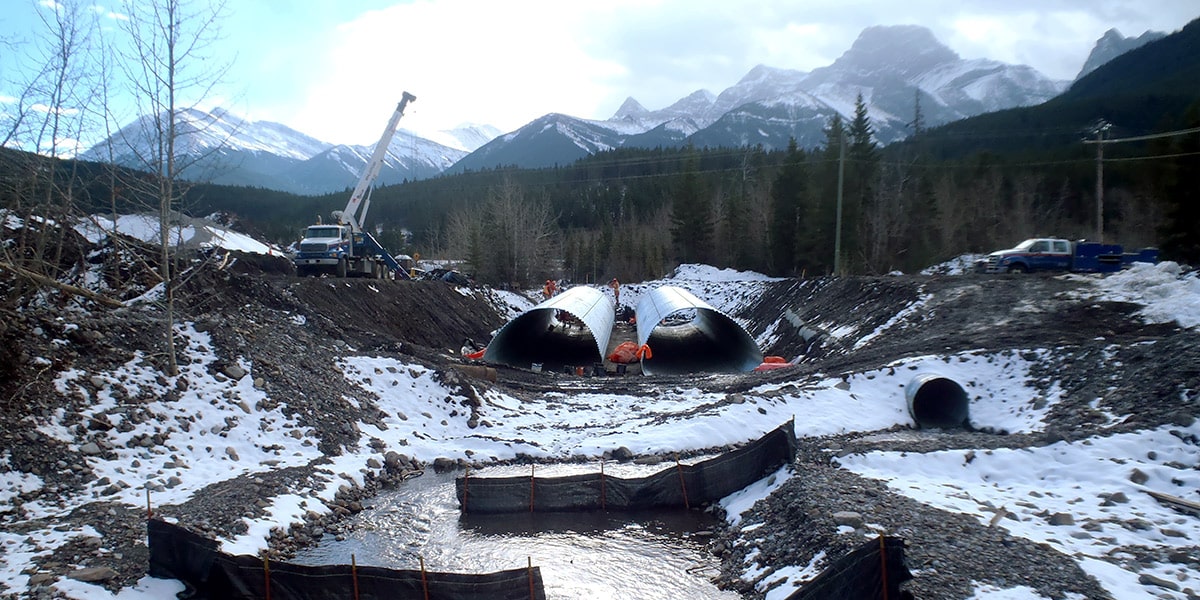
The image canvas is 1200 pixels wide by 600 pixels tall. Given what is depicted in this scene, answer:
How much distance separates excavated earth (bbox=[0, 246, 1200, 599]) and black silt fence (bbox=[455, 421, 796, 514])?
0.76m

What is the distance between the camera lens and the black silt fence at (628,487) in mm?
10156

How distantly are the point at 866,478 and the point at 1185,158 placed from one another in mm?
29698

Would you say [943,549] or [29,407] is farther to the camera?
[29,407]

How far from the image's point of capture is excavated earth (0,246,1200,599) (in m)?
6.92

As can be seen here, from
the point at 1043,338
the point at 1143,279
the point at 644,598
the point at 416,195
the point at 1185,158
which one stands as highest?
the point at 416,195

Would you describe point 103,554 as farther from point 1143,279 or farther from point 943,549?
point 1143,279

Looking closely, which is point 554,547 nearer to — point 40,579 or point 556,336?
point 40,579

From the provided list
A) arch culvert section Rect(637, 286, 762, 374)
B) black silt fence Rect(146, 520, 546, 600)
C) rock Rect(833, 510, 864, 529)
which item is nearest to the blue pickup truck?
arch culvert section Rect(637, 286, 762, 374)

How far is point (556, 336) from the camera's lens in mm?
29703

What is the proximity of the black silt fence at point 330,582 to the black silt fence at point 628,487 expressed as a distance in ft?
11.7

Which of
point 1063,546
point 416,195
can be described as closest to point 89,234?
point 1063,546

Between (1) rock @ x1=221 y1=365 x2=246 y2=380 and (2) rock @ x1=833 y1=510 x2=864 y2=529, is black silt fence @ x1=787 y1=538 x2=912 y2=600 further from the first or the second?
(1) rock @ x1=221 y1=365 x2=246 y2=380

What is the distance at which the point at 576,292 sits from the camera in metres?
29.8

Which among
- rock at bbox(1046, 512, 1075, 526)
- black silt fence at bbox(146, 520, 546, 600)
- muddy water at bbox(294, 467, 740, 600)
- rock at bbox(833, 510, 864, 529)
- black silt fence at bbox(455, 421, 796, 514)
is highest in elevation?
rock at bbox(1046, 512, 1075, 526)
